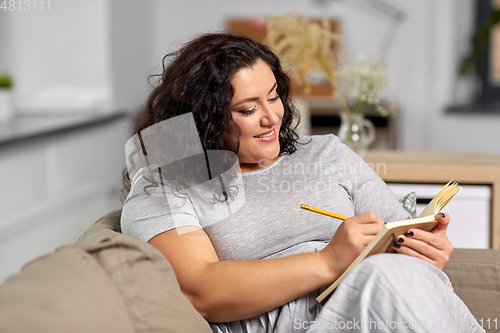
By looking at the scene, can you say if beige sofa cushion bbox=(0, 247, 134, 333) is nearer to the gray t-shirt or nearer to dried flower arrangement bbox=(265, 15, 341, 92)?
the gray t-shirt

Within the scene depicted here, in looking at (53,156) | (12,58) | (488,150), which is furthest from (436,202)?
(488,150)

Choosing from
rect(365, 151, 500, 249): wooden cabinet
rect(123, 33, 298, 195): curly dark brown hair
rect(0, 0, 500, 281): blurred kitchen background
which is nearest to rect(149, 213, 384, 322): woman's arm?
rect(123, 33, 298, 195): curly dark brown hair

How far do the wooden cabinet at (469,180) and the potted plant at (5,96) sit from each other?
5.45 ft

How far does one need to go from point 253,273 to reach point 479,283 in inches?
19.8

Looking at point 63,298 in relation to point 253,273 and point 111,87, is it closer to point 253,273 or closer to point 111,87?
point 253,273

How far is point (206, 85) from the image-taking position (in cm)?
105

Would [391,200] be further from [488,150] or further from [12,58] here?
[488,150]

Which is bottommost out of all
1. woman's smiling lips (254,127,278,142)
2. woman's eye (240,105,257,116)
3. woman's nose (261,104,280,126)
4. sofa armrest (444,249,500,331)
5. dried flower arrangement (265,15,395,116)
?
sofa armrest (444,249,500,331)

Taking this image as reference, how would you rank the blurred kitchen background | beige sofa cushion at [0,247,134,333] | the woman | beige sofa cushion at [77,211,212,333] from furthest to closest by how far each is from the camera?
the blurred kitchen background, the woman, beige sofa cushion at [77,211,212,333], beige sofa cushion at [0,247,134,333]

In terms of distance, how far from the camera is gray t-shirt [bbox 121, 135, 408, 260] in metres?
0.99

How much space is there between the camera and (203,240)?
0.96 metres

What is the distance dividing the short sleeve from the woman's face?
7.1 inches

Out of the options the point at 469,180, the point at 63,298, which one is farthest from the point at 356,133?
the point at 63,298

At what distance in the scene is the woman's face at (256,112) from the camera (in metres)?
1.06
